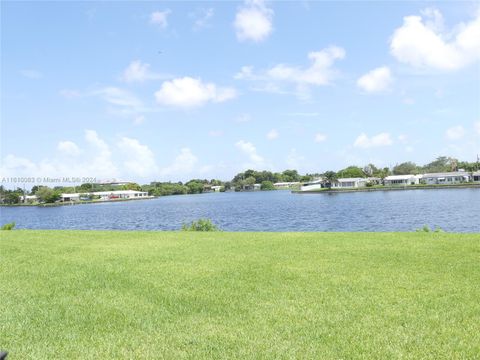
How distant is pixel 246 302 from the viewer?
6512 mm

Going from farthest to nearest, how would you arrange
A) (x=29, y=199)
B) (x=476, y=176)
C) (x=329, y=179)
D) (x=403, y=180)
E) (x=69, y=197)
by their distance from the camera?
(x=29, y=199)
(x=69, y=197)
(x=329, y=179)
(x=403, y=180)
(x=476, y=176)

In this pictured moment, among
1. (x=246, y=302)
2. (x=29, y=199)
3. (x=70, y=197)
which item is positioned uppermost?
(x=70, y=197)

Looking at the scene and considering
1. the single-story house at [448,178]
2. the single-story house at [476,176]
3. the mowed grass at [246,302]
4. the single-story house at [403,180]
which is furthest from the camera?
the single-story house at [403,180]

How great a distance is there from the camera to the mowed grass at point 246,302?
4.90 m

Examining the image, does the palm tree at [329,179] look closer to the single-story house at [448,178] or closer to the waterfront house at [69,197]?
the single-story house at [448,178]

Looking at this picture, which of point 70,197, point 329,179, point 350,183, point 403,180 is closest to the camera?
point 403,180

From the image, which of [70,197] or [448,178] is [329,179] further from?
[70,197]

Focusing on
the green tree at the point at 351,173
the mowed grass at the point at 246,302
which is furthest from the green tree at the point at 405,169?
A: the mowed grass at the point at 246,302

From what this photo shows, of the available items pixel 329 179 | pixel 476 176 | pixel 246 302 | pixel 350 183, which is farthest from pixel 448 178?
pixel 246 302

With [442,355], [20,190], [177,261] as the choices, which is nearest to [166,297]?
[177,261]

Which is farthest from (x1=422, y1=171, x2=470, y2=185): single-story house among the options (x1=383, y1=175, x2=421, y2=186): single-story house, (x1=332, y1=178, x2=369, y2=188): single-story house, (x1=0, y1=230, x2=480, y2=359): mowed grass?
(x1=0, y1=230, x2=480, y2=359): mowed grass

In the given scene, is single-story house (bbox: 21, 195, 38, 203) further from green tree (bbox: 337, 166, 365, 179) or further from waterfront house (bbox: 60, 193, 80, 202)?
green tree (bbox: 337, 166, 365, 179)

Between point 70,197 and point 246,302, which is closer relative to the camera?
point 246,302

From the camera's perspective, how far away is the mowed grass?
4.90m
